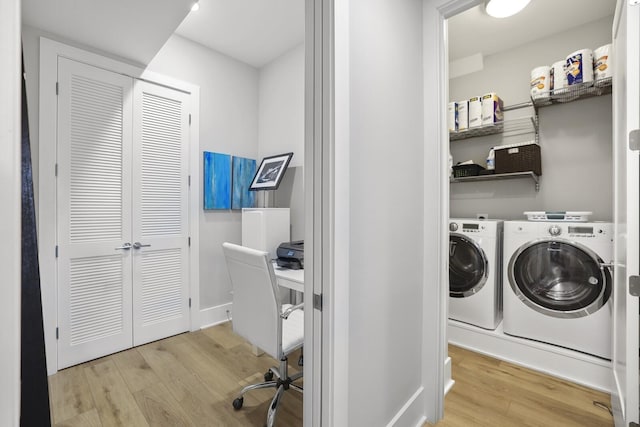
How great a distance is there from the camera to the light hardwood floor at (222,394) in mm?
1682

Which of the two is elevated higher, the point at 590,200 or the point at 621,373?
the point at 590,200

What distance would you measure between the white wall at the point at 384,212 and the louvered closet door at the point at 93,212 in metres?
2.18

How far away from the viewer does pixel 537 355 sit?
2148mm

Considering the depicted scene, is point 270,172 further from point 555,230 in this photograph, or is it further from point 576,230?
point 576,230

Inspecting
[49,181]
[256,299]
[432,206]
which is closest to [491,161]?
[432,206]

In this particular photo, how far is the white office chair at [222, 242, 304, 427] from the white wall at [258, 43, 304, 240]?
4.51 ft

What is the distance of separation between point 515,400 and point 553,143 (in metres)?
2.14

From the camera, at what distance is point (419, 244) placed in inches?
63.9

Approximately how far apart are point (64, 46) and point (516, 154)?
12.1 feet

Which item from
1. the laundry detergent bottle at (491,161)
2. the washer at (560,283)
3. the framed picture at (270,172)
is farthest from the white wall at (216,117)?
the washer at (560,283)

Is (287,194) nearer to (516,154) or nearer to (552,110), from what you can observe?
(516,154)

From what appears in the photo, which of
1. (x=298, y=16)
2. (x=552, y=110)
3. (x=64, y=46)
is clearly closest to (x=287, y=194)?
(x=298, y=16)

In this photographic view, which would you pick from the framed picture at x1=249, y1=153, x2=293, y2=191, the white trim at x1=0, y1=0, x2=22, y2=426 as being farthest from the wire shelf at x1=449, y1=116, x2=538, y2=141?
the white trim at x1=0, y1=0, x2=22, y2=426

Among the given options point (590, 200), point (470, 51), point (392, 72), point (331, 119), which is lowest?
point (590, 200)
